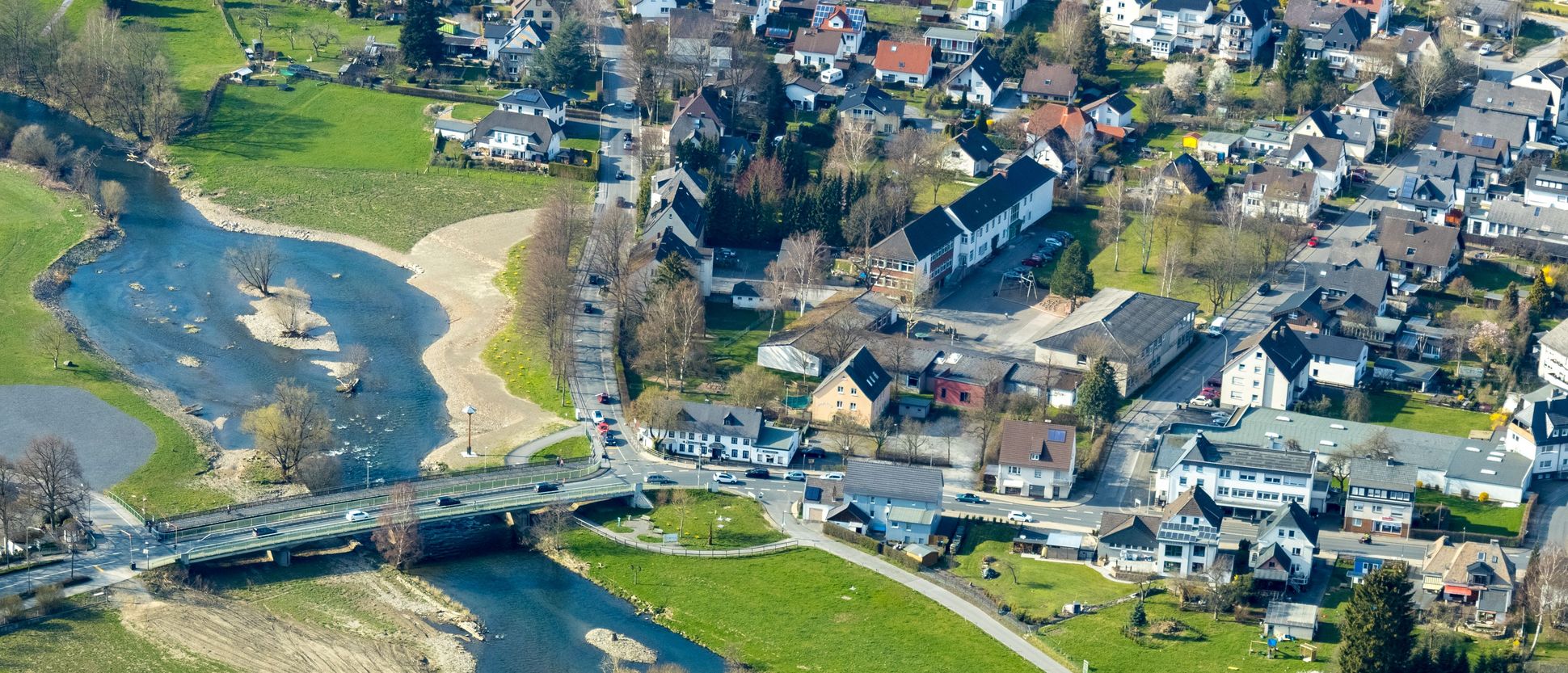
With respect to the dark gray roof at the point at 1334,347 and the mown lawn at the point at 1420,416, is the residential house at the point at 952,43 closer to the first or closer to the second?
the dark gray roof at the point at 1334,347

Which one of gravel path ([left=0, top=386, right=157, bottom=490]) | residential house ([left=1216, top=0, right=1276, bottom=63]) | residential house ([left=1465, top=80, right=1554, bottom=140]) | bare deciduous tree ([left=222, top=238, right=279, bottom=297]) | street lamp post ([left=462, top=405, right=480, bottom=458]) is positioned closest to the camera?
gravel path ([left=0, top=386, right=157, bottom=490])

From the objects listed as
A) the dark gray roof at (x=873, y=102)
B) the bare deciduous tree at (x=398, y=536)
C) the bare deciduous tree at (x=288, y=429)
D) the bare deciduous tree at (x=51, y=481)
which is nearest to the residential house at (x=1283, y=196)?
the dark gray roof at (x=873, y=102)

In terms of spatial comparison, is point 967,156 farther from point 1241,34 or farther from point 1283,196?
Answer: point 1241,34

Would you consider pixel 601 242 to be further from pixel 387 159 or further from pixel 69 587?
pixel 69 587

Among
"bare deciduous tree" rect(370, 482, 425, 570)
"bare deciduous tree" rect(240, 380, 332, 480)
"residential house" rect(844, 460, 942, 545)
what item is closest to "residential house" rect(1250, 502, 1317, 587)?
"residential house" rect(844, 460, 942, 545)

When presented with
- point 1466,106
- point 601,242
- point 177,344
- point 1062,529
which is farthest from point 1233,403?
point 177,344

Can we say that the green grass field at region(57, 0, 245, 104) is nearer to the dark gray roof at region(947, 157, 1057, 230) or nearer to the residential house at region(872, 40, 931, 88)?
the residential house at region(872, 40, 931, 88)
